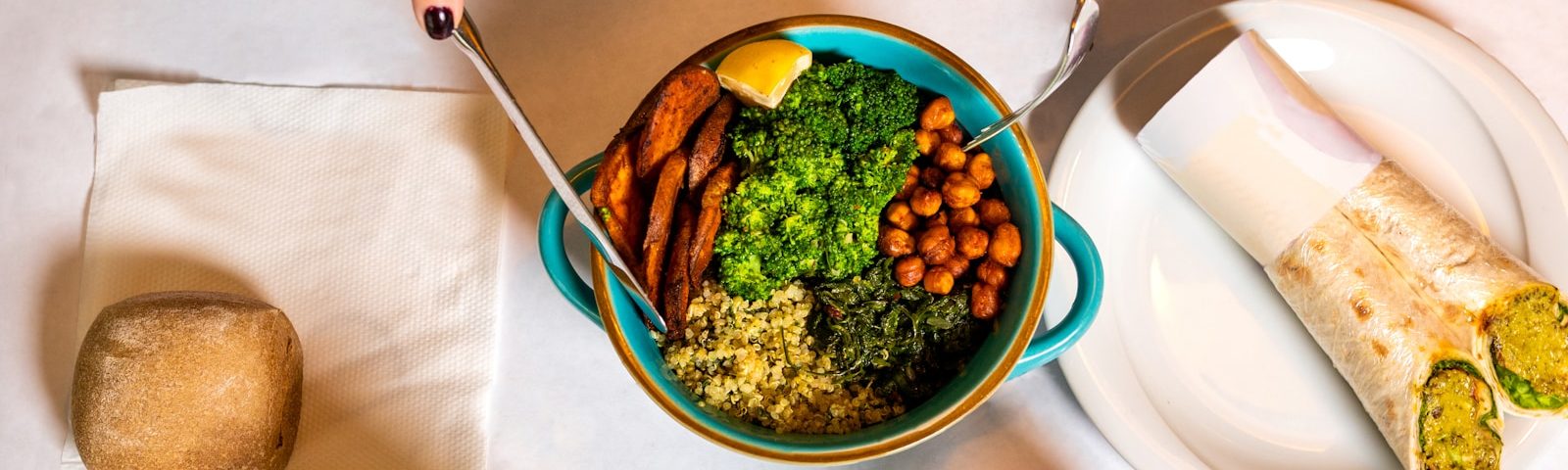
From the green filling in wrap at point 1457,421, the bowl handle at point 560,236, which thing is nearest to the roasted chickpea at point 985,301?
the bowl handle at point 560,236

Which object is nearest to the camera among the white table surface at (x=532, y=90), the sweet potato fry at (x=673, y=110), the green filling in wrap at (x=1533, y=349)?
the sweet potato fry at (x=673, y=110)

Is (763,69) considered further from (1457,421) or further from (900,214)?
(1457,421)

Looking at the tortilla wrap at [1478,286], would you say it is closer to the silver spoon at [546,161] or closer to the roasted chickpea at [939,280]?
the roasted chickpea at [939,280]

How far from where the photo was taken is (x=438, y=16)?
543 millimetres

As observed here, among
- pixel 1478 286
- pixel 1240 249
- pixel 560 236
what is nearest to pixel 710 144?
pixel 560 236

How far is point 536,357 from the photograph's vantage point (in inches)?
44.8

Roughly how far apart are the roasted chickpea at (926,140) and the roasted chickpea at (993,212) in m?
0.07

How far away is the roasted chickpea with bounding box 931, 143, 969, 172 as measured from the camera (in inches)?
35.3

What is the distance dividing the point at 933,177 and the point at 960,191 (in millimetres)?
42

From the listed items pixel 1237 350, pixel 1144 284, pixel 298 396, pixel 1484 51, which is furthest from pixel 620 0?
pixel 1484 51

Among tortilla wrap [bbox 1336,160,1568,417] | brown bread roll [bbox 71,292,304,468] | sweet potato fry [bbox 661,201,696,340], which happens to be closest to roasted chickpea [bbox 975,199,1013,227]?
sweet potato fry [bbox 661,201,696,340]

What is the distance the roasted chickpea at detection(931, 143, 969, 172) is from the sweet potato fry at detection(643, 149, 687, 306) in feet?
0.82

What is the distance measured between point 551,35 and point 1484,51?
1.14 m

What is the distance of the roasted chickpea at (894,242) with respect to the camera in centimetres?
92
